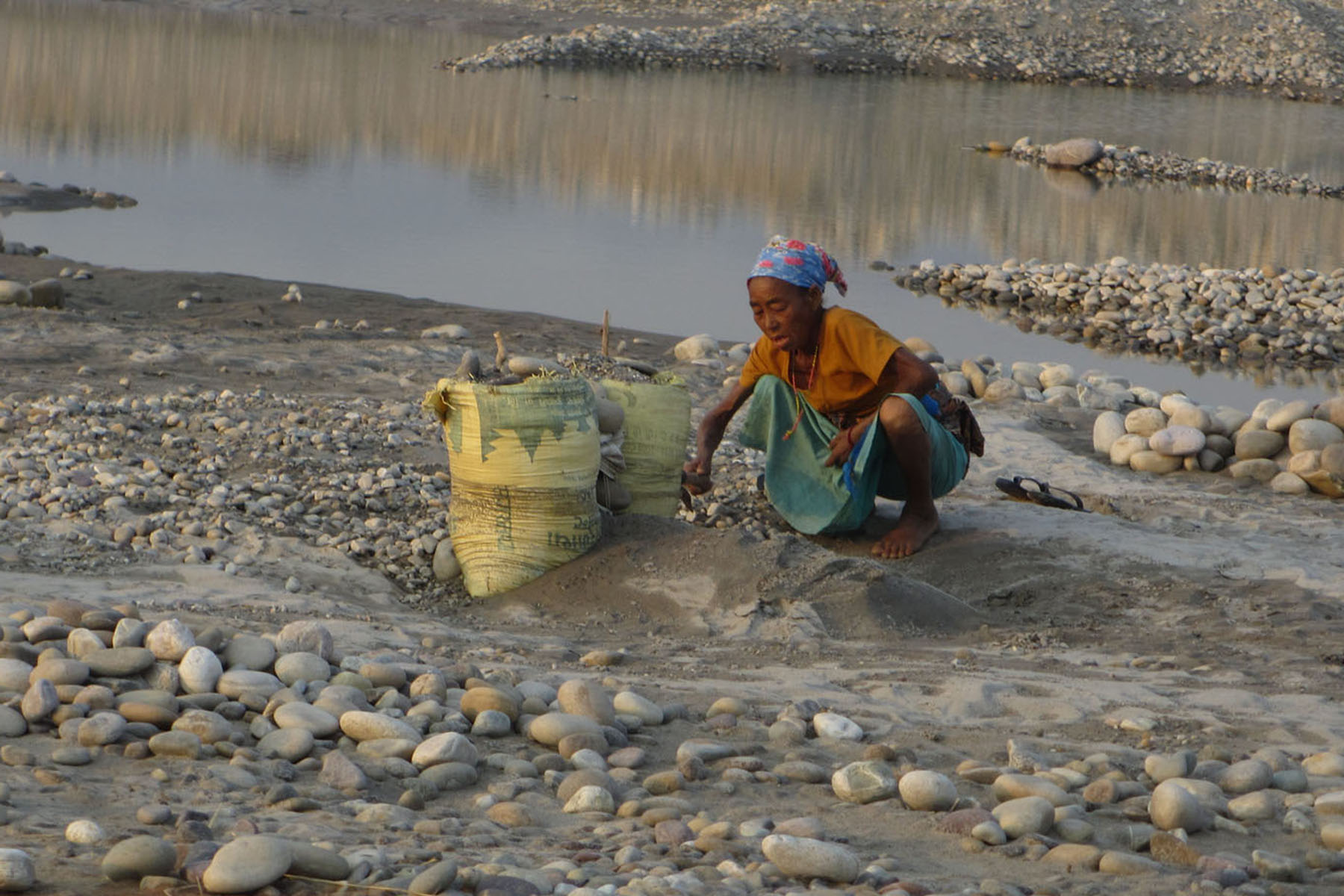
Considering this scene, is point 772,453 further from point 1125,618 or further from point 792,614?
point 1125,618

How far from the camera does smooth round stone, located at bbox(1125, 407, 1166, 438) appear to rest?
6.75 metres

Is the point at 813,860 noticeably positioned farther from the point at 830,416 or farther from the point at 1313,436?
the point at 1313,436

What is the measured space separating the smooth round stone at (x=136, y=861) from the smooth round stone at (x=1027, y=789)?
4.83 ft

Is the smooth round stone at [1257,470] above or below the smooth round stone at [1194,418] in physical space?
below

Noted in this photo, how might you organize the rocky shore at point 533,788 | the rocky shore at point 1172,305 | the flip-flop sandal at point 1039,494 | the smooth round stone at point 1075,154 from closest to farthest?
the rocky shore at point 533,788, the flip-flop sandal at point 1039,494, the rocky shore at point 1172,305, the smooth round stone at point 1075,154

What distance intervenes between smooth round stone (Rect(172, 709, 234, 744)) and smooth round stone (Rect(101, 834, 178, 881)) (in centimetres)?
55

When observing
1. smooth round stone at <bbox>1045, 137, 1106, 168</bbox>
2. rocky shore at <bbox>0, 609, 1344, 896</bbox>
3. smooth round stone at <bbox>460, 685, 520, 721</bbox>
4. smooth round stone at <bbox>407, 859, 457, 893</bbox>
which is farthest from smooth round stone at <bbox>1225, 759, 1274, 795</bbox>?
smooth round stone at <bbox>1045, 137, 1106, 168</bbox>

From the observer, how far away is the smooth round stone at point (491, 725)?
2.92m

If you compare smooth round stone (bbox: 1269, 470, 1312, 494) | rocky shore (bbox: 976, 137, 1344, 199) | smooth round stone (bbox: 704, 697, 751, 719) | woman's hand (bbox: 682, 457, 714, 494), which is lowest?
smooth round stone (bbox: 704, 697, 751, 719)

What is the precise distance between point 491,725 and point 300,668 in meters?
0.44

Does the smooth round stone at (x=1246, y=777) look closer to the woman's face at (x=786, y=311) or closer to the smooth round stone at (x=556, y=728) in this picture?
the smooth round stone at (x=556, y=728)

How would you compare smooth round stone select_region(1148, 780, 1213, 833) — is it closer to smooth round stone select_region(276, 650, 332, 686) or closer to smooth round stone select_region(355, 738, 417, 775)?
smooth round stone select_region(355, 738, 417, 775)

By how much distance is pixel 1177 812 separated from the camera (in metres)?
2.62

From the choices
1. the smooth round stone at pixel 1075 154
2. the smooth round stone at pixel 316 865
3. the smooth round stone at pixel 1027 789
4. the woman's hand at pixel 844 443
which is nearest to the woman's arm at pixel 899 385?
the woman's hand at pixel 844 443
